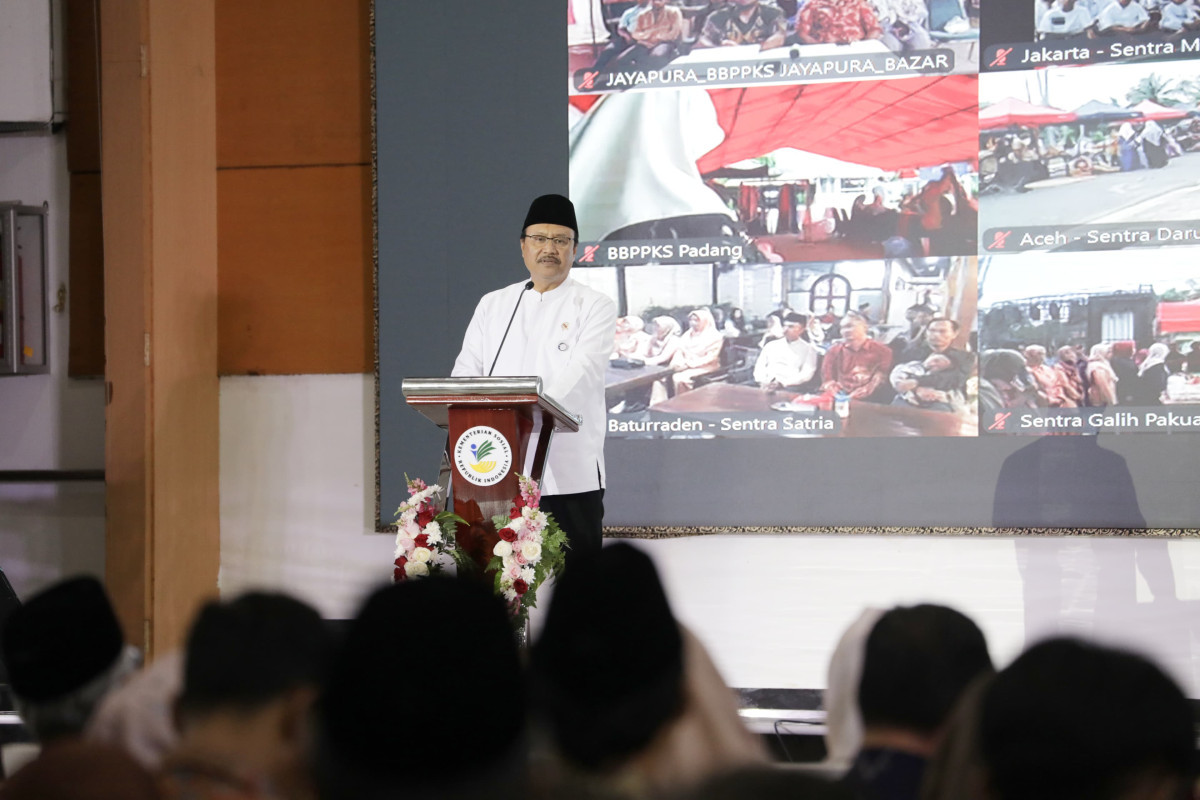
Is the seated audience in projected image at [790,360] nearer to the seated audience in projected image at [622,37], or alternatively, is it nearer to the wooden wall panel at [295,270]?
the seated audience in projected image at [622,37]

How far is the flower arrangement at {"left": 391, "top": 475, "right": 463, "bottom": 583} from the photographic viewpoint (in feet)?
9.12

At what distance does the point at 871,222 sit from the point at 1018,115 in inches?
26.2

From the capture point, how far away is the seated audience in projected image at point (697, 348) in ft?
13.7

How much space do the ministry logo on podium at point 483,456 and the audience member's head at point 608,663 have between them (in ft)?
5.61

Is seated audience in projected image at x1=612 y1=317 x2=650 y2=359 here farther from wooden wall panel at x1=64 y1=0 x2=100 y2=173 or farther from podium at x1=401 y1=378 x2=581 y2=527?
wooden wall panel at x1=64 y1=0 x2=100 y2=173

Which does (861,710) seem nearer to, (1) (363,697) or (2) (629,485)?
(1) (363,697)

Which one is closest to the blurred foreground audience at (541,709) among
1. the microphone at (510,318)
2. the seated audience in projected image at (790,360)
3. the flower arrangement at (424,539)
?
the flower arrangement at (424,539)

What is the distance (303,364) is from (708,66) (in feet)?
6.82

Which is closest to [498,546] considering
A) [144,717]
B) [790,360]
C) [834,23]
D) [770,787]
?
[144,717]

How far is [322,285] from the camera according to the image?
4539 mm

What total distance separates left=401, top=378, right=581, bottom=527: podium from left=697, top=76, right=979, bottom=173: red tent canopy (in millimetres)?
1794

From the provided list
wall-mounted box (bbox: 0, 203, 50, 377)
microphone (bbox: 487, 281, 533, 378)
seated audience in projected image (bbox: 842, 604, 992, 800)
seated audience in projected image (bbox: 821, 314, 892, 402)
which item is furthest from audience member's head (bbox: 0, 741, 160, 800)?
wall-mounted box (bbox: 0, 203, 50, 377)

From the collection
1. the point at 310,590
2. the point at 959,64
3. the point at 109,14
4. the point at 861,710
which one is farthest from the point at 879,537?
the point at 109,14

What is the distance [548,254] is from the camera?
3.70 meters
